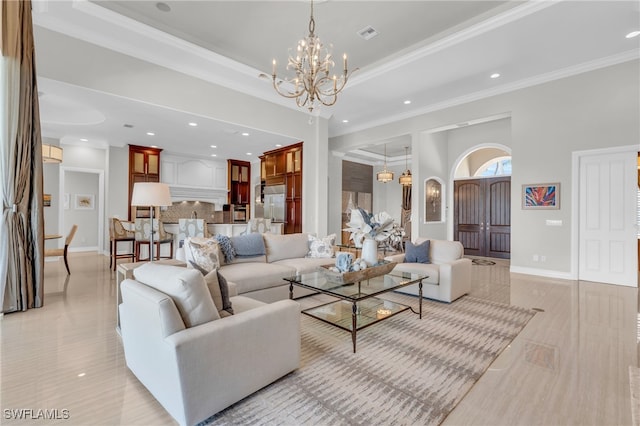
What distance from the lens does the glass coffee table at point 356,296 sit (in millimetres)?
2723

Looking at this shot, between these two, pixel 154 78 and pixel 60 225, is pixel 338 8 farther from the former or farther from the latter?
pixel 60 225

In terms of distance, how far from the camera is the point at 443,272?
3.83 metres

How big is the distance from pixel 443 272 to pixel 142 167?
760cm

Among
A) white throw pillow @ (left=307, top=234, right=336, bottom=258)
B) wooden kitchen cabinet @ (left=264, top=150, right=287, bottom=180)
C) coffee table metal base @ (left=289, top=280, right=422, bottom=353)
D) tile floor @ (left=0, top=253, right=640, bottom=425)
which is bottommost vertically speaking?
tile floor @ (left=0, top=253, right=640, bottom=425)

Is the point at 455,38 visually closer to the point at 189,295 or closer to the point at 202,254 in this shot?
the point at 202,254

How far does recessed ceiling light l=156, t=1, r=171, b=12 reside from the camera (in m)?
3.66

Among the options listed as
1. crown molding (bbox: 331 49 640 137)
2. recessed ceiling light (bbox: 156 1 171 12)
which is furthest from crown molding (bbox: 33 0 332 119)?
crown molding (bbox: 331 49 640 137)

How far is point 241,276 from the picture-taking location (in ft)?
11.1

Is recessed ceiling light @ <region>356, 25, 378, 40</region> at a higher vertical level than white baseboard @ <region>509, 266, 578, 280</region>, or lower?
higher

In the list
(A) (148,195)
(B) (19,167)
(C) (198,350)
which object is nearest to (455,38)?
(A) (148,195)

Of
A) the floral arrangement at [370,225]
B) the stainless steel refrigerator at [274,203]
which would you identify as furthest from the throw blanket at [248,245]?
the stainless steel refrigerator at [274,203]

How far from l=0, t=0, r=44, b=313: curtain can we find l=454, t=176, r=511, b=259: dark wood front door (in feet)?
29.4

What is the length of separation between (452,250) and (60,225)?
913cm

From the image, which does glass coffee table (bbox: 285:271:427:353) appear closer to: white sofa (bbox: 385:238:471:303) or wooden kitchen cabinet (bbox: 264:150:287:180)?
white sofa (bbox: 385:238:471:303)
